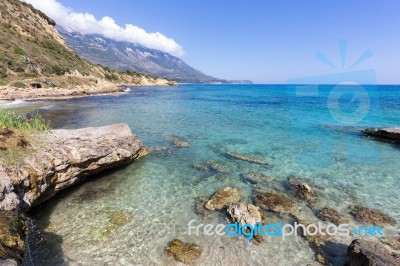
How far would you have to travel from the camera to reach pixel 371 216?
9406 mm

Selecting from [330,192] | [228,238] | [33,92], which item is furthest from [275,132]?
[33,92]

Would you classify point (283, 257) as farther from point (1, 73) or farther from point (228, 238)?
point (1, 73)

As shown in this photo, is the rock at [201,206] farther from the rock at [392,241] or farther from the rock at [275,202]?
the rock at [392,241]

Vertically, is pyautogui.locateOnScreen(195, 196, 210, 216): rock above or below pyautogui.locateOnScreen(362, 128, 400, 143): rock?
below

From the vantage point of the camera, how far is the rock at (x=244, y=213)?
28.7ft

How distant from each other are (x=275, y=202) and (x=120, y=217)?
6.16 m

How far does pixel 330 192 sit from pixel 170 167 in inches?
322

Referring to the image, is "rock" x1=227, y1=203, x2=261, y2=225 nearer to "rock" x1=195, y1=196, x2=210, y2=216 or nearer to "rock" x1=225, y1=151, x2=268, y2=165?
"rock" x1=195, y1=196, x2=210, y2=216

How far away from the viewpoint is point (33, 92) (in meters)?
45.7

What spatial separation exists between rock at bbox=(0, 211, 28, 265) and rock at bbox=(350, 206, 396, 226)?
10.5 metres

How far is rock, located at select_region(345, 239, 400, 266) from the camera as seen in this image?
5941 mm

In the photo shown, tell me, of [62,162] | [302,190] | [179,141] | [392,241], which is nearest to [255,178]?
[302,190]

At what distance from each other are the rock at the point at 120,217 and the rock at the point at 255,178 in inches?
237

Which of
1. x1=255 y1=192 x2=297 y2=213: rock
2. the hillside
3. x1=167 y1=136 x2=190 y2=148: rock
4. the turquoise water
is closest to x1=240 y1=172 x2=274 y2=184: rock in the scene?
the turquoise water
